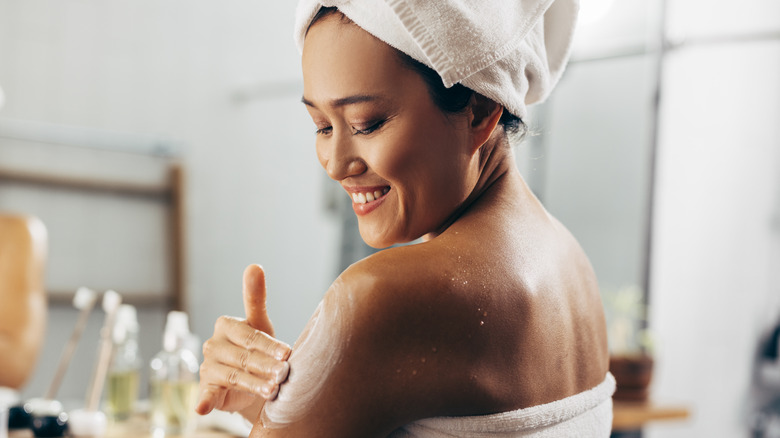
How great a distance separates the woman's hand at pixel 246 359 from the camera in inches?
19.1

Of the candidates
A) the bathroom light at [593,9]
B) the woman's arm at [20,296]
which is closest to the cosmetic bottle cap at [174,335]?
the woman's arm at [20,296]

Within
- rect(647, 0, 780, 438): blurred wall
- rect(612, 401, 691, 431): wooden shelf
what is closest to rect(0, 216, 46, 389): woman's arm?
rect(612, 401, 691, 431): wooden shelf

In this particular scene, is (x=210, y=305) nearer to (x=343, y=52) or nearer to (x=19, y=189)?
(x=19, y=189)

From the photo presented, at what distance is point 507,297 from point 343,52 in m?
0.20

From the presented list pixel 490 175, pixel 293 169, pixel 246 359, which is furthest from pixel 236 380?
pixel 293 169

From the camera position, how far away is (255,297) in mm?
562

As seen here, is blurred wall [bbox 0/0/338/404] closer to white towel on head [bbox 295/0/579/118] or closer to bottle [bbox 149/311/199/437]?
bottle [bbox 149/311/199/437]

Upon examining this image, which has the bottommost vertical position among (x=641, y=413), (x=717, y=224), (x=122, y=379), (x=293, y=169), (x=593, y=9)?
(x=641, y=413)

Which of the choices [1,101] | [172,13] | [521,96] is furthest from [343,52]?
[172,13]

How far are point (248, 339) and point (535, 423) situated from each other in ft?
0.69

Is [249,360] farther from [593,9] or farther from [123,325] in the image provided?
[593,9]

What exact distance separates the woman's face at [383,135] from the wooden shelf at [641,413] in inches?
62.8

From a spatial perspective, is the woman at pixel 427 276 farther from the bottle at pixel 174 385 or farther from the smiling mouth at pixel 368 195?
the bottle at pixel 174 385

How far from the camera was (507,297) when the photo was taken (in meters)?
0.47
